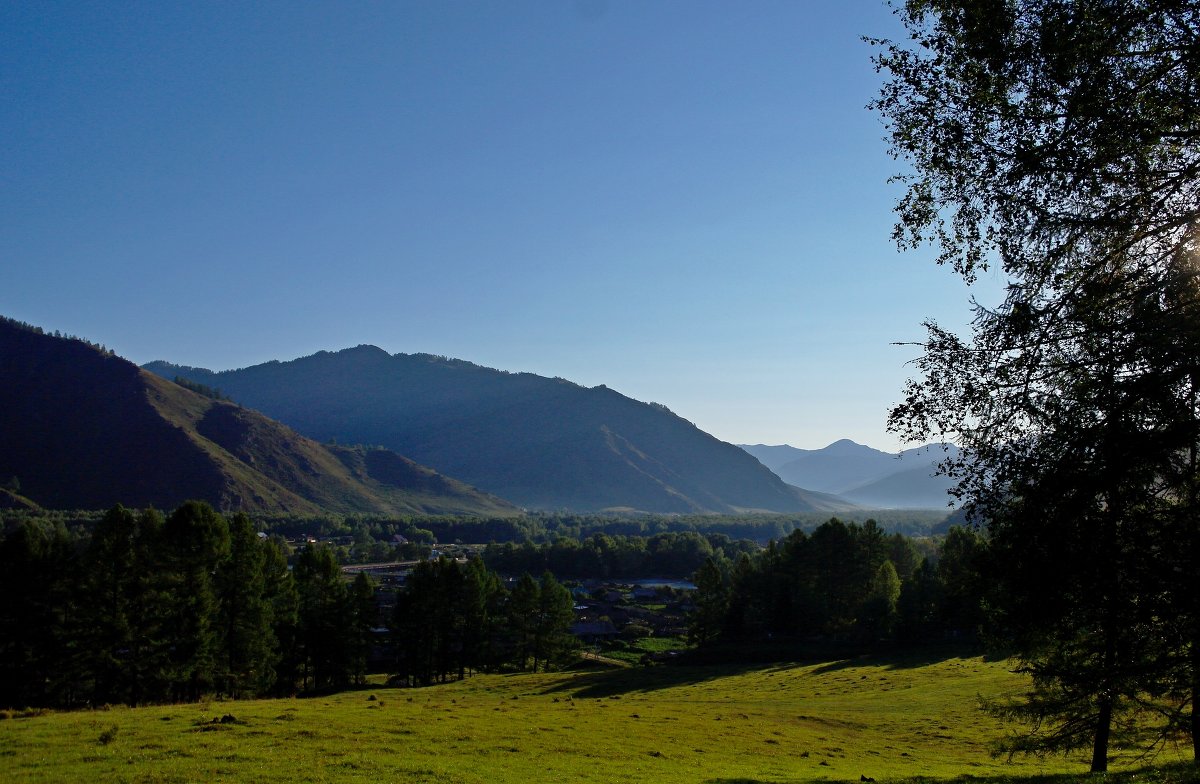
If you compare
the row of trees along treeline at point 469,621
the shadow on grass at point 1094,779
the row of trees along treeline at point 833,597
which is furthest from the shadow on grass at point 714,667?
the shadow on grass at point 1094,779

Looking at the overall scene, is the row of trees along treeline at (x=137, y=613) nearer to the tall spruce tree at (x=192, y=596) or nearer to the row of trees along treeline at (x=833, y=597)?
the tall spruce tree at (x=192, y=596)

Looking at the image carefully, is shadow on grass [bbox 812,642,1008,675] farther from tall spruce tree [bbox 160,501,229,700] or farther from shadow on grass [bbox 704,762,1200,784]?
tall spruce tree [bbox 160,501,229,700]

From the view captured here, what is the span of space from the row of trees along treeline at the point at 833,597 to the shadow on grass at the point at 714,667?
4973 mm

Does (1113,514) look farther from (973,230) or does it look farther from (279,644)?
(279,644)

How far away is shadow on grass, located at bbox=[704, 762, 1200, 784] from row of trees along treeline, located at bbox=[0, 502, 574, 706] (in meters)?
33.8

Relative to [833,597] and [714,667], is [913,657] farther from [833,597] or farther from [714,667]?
[714,667]

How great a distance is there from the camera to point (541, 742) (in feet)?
87.4

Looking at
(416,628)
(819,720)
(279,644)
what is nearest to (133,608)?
(279,644)

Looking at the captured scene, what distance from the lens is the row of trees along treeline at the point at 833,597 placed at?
73.2 meters

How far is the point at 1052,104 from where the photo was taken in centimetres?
1069

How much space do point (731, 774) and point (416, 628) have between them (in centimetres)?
4453

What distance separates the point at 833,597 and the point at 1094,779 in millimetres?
67434

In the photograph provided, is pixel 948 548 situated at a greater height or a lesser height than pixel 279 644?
greater

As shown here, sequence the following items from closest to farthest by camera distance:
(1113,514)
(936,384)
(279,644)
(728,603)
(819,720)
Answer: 1. (1113,514)
2. (936,384)
3. (819,720)
4. (279,644)
5. (728,603)
